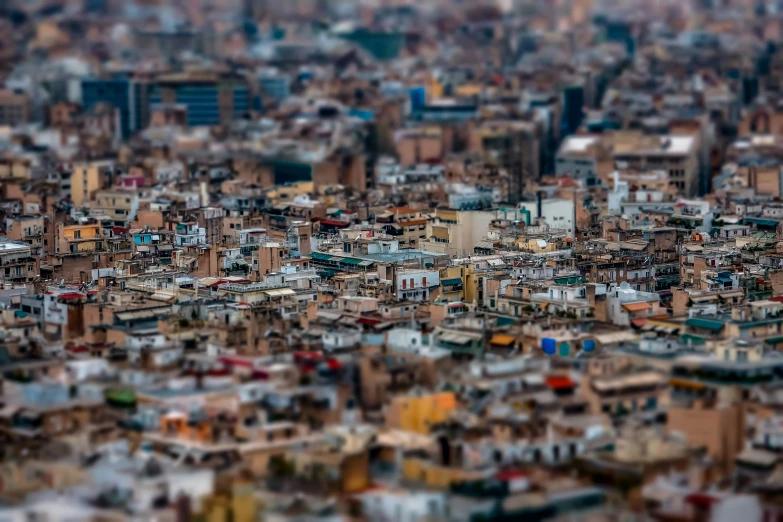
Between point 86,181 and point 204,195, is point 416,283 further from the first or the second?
point 86,181

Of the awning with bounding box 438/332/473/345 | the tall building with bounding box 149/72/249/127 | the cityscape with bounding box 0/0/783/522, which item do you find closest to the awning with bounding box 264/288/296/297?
the cityscape with bounding box 0/0/783/522

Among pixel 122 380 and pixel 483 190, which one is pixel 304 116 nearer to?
pixel 483 190

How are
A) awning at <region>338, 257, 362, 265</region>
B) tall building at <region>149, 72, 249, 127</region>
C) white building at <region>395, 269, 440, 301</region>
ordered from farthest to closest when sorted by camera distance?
tall building at <region>149, 72, 249, 127</region> → awning at <region>338, 257, 362, 265</region> → white building at <region>395, 269, 440, 301</region>

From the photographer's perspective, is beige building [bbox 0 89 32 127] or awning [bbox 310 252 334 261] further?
beige building [bbox 0 89 32 127]

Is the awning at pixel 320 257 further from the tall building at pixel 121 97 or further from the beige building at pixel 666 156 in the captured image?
the tall building at pixel 121 97

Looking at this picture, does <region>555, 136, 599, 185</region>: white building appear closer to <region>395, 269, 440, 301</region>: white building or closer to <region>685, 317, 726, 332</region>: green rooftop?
<region>395, 269, 440, 301</region>: white building

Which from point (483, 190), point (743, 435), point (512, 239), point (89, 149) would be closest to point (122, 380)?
point (743, 435)

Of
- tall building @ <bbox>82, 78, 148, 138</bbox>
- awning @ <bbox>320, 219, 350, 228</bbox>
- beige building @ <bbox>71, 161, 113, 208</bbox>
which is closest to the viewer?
awning @ <bbox>320, 219, 350, 228</bbox>

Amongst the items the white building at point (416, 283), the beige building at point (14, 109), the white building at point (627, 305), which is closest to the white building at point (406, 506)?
the white building at point (627, 305)
